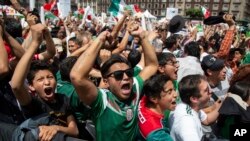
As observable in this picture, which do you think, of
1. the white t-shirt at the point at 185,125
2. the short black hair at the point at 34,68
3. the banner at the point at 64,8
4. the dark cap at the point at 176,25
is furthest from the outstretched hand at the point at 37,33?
the banner at the point at 64,8

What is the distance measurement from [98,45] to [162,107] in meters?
0.76

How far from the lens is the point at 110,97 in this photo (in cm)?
277

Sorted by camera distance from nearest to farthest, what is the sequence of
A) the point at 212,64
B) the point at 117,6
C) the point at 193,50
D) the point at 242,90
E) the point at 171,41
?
the point at 242,90 → the point at 212,64 → the point at 193,50 → the point at 171,41 → the point at 117,6

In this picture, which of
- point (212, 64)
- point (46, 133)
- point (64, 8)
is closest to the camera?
point (46, 133)

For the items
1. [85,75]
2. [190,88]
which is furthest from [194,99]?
[85,75]

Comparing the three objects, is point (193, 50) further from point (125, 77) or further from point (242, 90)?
point (125, 77)

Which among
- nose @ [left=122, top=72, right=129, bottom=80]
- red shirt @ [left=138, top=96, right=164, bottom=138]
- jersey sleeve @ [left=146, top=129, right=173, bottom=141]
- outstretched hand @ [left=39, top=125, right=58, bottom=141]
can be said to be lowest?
jersey sleeve @ [left=146, top=129, right=173, bottom=141]

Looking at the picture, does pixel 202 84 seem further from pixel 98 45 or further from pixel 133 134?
pixel 98 45

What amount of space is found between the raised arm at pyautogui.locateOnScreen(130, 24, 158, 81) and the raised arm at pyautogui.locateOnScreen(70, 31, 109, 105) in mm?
699

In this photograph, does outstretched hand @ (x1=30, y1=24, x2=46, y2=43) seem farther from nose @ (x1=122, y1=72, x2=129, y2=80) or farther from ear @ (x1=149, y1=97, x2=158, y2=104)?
ear @ (x1=149, y1=97, x2=158, y2=104)

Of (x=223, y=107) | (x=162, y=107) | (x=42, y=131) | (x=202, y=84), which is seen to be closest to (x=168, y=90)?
(x=162, y=107)

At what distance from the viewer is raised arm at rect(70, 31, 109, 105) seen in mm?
2541

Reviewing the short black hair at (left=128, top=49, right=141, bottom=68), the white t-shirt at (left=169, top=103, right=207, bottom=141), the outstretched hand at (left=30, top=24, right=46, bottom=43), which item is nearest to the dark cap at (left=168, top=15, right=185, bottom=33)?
the short black hair at (left=128, top=49, right=141, bottom=68)

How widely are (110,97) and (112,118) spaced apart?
0.56 feet
